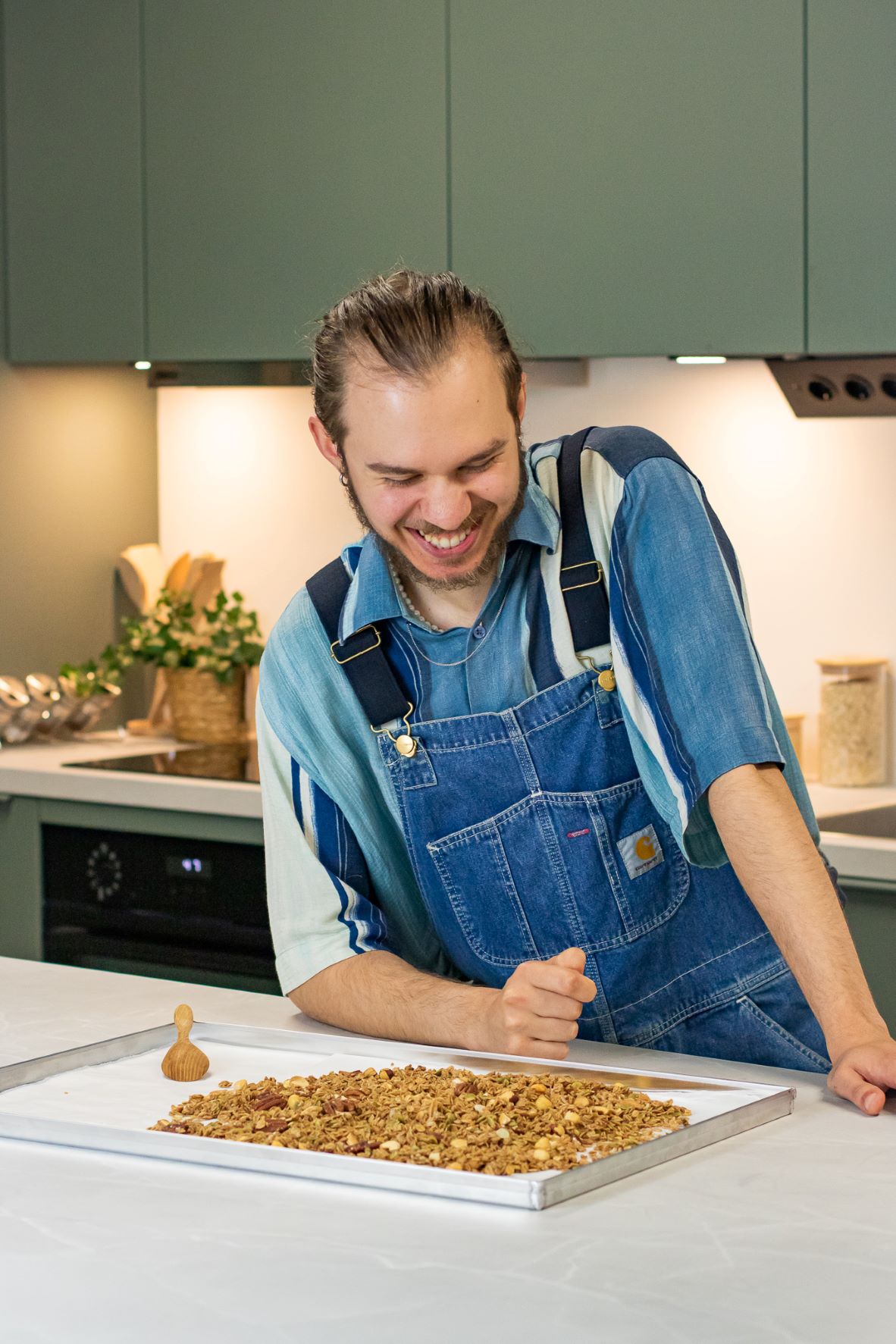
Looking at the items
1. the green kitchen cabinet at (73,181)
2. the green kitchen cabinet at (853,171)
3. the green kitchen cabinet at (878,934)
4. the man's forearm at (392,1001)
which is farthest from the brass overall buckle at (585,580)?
the green kitchen cabinet at (73,181)

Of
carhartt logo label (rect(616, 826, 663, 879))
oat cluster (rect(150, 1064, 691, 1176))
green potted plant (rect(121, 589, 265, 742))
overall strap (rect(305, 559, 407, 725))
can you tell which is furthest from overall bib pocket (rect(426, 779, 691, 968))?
green potted plant (rect(121, 589, 265, 742))

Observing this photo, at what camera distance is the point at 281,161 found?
2.98m

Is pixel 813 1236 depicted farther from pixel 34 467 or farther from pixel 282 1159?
pixel 34 467

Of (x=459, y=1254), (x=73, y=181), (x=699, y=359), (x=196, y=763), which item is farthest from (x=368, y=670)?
(x=73, y=181)

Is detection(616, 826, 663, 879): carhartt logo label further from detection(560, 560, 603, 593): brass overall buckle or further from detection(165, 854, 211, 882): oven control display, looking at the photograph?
detection(165, 854, 211, 882): oven control display

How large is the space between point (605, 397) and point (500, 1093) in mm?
2038

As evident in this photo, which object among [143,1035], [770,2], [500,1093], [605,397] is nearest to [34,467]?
[605,397]

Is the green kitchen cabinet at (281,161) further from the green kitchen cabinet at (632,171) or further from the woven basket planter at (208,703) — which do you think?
the woven basket planter at (208,703)

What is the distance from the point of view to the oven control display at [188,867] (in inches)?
112

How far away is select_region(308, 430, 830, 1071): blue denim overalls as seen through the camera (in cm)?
148

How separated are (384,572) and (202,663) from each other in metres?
1.72

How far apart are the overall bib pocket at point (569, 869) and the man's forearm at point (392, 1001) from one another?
98 millimetres

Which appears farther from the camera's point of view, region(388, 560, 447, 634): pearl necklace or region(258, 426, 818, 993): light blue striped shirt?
region(388, 560, 447, 634): pearl necklace

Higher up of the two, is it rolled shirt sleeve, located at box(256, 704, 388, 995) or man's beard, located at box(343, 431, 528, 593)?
man's beard, located at box(343, 431, 528, 593)
